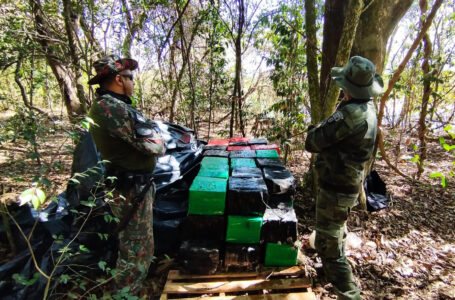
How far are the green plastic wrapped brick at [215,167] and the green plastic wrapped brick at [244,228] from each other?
44 centimetres

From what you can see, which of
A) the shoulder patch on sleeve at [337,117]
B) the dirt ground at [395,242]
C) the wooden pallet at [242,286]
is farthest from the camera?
the dirt ground at [395,242]

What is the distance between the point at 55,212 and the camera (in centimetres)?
258

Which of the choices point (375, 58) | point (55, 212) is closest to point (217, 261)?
point (55, 212)

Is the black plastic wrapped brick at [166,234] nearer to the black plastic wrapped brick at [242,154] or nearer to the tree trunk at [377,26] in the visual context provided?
the black plastic wrapped brick at [242,154]

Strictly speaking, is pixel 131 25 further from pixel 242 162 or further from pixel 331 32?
pixel 242 162

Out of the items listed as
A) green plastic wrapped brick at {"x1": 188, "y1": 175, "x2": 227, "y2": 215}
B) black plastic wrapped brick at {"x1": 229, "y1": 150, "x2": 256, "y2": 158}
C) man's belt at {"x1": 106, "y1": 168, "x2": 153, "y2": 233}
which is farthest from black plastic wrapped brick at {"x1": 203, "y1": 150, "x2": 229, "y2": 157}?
man's belt at {"x1": 106, "y1": 168, "x2": 153, "y2": 233}

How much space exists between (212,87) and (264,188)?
14.9ft

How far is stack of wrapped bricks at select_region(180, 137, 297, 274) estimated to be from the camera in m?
2.12

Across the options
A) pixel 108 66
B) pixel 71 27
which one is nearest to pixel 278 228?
pixel 108 66

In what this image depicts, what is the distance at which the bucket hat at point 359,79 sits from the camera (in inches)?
76.1

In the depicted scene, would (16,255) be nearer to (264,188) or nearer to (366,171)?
(264,188)

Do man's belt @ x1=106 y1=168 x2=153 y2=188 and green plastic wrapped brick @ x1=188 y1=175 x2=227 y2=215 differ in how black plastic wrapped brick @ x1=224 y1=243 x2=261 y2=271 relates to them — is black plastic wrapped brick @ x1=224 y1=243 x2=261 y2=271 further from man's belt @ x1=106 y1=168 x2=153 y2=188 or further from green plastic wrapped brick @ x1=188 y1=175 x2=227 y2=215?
man's belt @ x1=106 y1=168 x2=153 y2=188

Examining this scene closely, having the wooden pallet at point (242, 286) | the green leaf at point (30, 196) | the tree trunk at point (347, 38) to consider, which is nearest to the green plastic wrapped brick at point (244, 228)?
the wooden pallet at point (242, 286)

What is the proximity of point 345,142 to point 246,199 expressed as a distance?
0.96 metres
